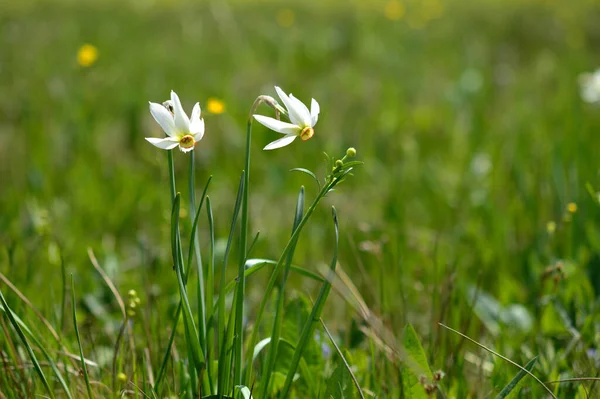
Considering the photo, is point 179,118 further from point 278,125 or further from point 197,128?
point 278,125

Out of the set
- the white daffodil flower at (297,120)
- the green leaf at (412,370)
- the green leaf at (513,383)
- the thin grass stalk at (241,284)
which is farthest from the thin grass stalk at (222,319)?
the green leaf at (513,383)

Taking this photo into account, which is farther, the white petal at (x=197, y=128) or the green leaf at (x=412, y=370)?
the green leaf at (x=412, y=370)

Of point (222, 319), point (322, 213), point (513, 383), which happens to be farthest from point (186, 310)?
point (322, 213)

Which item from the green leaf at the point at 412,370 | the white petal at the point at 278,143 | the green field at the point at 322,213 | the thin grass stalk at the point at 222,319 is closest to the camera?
the white petal at the point at 278,143

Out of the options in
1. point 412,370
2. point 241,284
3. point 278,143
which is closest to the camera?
point 278,143

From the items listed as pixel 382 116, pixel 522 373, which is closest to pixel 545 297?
pixel 522 373

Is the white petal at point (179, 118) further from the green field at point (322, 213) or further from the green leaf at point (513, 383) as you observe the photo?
the green leaf at point (513, 383)

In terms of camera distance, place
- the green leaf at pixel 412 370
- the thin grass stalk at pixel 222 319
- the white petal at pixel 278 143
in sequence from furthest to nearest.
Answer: the green leaf at pixel 412 370 < the thin grass stalk at pixel 222 319 < the white petal at pixel 278 143
